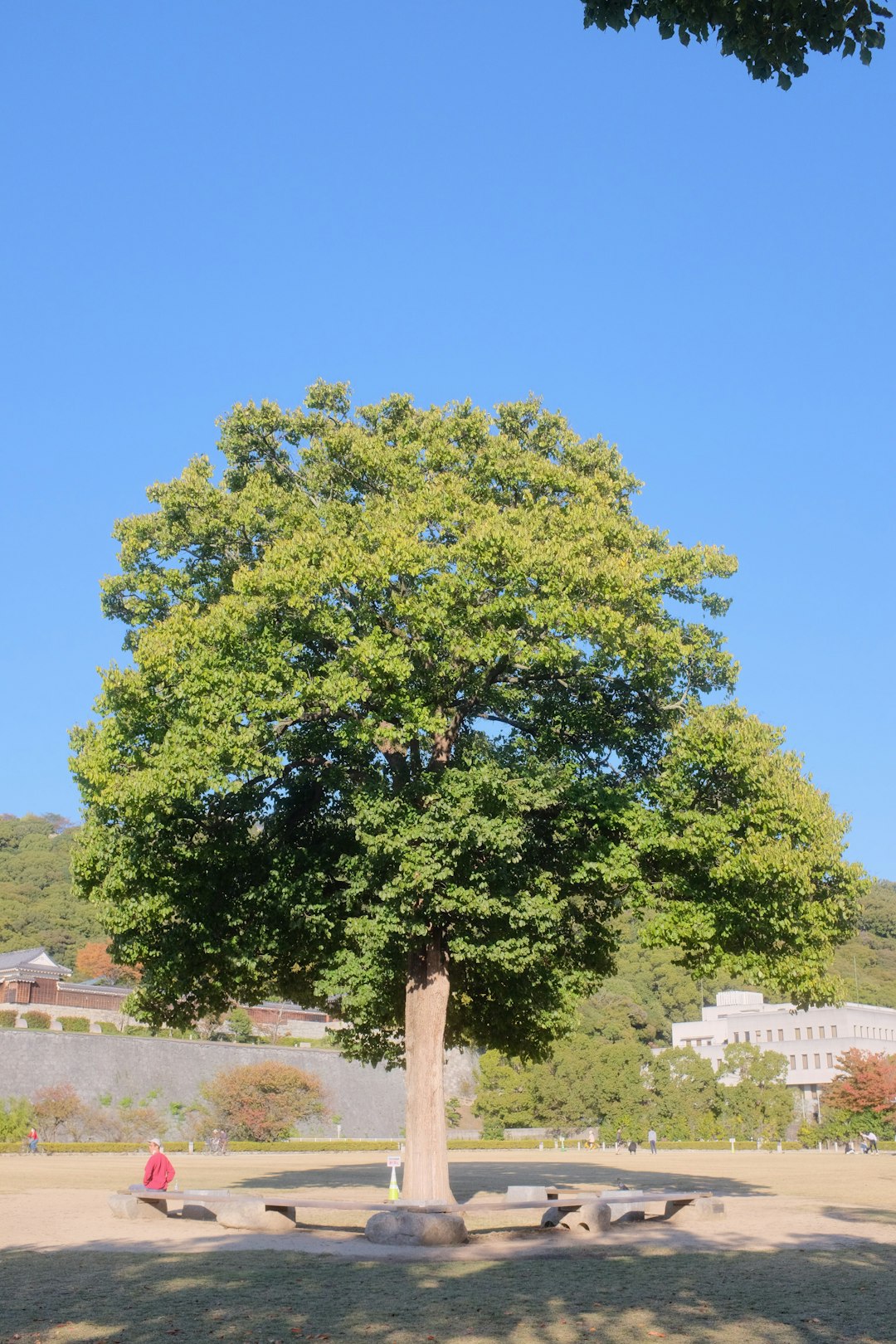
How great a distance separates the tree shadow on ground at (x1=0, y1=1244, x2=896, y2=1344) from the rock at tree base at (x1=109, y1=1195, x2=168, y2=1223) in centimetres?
496

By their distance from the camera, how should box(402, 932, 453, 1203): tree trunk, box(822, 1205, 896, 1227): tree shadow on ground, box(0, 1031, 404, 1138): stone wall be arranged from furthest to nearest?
box(0, 1031, 404, 1138): stone wall < box(402, 932, 453, 1203): tree trunk < box(822, 1205, 896, 1227): tree shadow on ground

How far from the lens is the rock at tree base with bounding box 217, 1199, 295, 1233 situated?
57.6ft

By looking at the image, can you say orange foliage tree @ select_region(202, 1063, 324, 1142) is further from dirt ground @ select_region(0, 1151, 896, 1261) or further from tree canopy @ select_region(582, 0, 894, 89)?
tree canopy @ select_region(582, 0, 894, 89)

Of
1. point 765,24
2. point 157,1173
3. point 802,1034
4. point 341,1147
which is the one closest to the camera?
point 765,24

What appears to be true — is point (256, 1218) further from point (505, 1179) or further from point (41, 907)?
point (41, 907)

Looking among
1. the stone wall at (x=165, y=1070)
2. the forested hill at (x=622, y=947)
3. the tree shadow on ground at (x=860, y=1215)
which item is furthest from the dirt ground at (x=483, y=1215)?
the forested hill at (x=622, y=947)

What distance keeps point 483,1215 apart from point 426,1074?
2367 millimetres

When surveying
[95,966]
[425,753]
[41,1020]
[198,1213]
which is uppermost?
[425,753]

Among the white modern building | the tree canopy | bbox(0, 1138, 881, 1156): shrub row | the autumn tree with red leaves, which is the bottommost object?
bbox(0, 1138, 881, 1156): shrub row

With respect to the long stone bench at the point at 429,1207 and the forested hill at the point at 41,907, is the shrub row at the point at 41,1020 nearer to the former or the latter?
the forested hill at the point at 41,907

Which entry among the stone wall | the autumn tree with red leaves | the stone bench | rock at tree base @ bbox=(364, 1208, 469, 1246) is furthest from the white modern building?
rock at tree base @ bbox=(364, 1208, 469, 1246)

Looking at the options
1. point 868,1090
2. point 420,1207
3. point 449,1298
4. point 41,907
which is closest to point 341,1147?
point 868,1090

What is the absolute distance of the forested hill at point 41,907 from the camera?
91.1 meters

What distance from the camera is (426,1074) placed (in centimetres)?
2053
